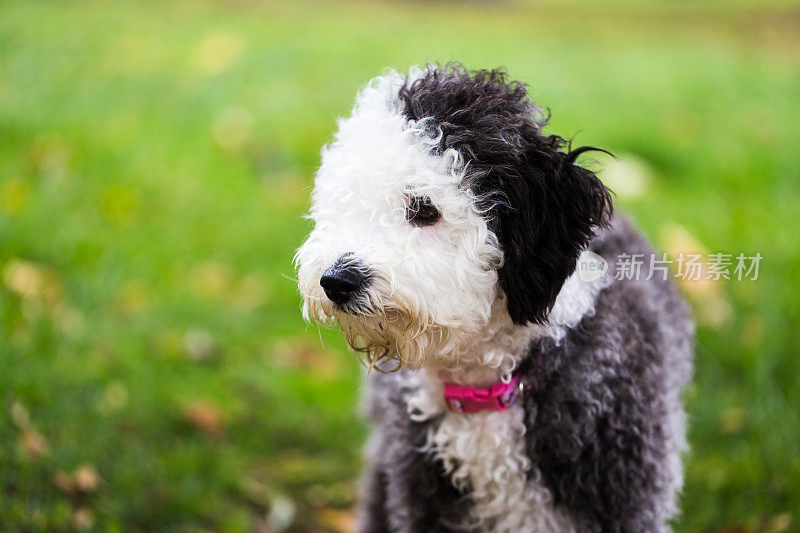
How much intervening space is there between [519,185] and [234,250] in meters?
2.89

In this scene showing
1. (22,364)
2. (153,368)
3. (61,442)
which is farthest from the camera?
(153,368)

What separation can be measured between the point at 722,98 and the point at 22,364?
5238 millimetres

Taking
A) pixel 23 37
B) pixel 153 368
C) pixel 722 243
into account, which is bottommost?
pixel 153 368

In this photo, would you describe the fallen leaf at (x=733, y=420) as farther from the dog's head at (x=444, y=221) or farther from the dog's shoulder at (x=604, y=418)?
the dog's head at (x=444, y=221)

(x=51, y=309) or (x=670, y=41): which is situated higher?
(x=670, y=41)

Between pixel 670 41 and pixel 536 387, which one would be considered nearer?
pixel 536 387

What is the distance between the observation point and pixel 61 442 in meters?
2.73

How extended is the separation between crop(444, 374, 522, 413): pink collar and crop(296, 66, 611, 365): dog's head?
210 mm

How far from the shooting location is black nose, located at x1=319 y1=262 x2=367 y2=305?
63.9 inches

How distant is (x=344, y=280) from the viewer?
63.9 inches

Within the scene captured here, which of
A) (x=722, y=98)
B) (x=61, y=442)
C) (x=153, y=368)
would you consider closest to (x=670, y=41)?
(x=722, y=98)

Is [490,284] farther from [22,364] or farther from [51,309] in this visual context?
[51,309]

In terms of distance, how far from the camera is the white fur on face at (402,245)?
165cm

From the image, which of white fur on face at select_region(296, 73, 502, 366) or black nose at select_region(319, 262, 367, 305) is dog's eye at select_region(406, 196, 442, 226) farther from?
black nose at select_region(319, 262, 367, 305)
